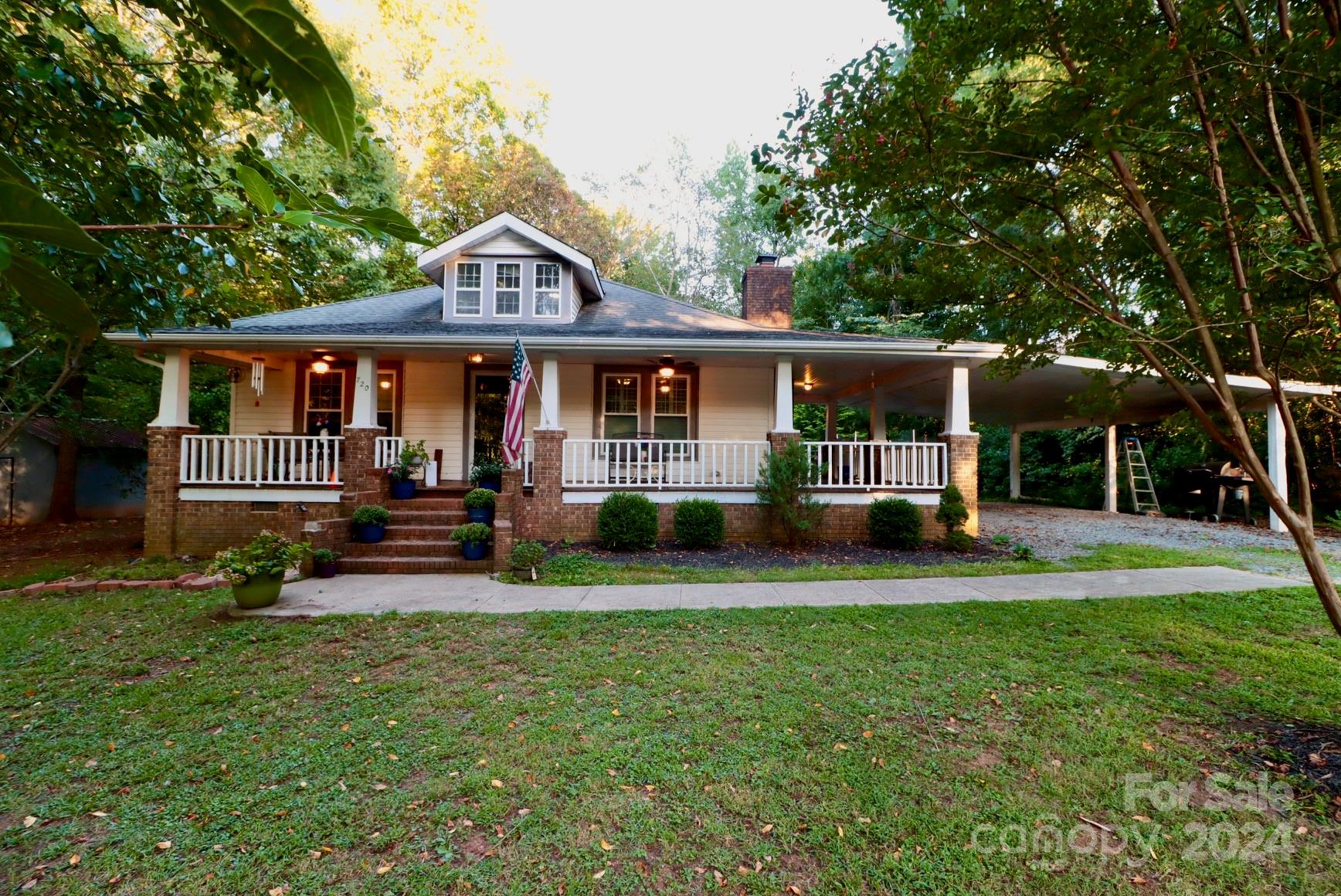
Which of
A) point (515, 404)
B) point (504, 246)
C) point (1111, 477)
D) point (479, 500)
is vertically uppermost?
point (504, 246)

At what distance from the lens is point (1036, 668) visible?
4098mm

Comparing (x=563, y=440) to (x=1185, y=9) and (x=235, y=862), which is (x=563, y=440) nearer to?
(x=235, y=862)

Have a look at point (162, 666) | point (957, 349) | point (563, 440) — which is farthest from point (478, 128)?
point (162, 666)

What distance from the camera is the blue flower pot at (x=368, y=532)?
7.72m

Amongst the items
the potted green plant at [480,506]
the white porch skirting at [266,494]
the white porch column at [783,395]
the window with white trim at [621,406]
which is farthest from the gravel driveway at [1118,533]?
the white porch skirting at [266,494]

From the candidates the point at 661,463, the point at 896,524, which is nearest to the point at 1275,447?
the point at 896,524

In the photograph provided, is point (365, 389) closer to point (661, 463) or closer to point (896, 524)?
point (661, 463)

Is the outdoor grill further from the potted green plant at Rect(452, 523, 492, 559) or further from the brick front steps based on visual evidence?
the brick front steps

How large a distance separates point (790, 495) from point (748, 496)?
752mm

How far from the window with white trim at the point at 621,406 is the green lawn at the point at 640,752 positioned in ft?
20.1

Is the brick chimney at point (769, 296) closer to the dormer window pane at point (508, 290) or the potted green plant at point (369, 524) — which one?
the dormer window pane at point (508, 290)

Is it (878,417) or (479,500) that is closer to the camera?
(479,500)

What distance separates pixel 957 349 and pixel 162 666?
980 centimetres

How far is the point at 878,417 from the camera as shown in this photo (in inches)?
524
